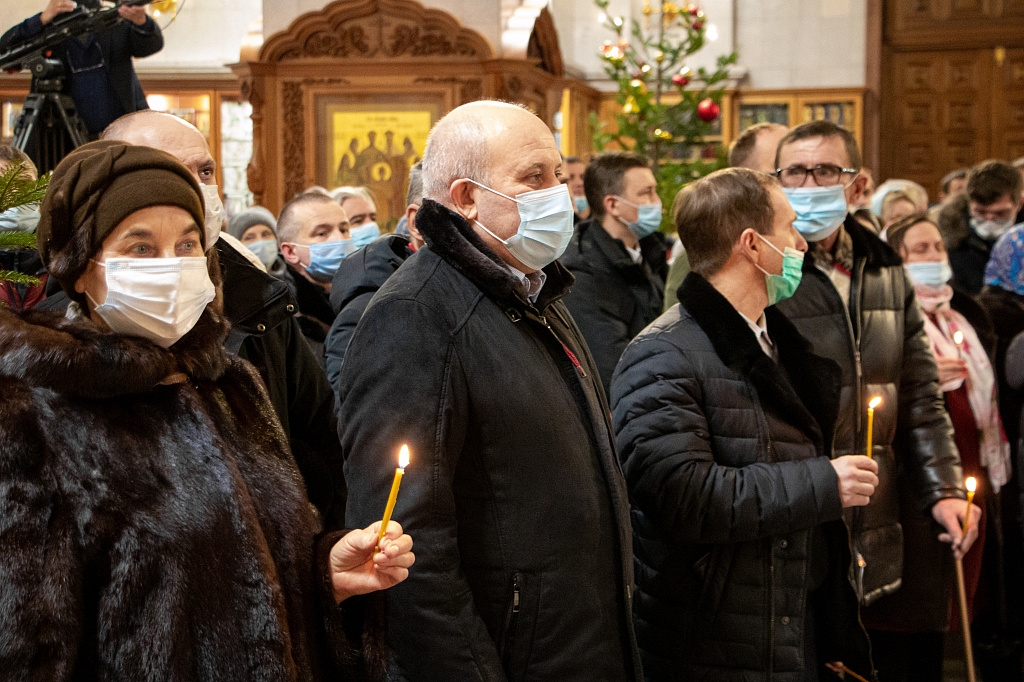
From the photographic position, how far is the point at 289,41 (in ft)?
26.1

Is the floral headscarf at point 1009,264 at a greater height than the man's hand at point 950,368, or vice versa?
the floral headscarf at point 1009,264

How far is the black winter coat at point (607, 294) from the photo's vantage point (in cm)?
442

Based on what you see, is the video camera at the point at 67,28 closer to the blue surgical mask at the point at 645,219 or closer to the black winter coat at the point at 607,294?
the black winter coat at the point at 607,294

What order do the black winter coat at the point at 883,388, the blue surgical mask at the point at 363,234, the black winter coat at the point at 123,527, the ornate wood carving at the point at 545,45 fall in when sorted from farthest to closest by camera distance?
1. the ornate wood carving at the point at 545,45
2. the blue surgical mask at the point at 363,234
3. the black winter coat at the point at 883,388
4. the black winter coat at the point at 123,527

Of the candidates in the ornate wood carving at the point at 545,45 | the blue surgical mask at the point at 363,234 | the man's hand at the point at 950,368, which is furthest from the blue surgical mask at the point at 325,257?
the ornate wood carving at the point at 545,45

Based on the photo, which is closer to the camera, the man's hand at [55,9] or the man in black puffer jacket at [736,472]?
the man in black puffer jacket at [736,472]

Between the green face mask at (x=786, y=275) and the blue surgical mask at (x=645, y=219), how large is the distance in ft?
7.05

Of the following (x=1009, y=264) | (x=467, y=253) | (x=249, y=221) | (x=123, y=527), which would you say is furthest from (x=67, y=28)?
(x=1009, y=264)

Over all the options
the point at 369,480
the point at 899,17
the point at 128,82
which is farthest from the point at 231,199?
the point at 369,480

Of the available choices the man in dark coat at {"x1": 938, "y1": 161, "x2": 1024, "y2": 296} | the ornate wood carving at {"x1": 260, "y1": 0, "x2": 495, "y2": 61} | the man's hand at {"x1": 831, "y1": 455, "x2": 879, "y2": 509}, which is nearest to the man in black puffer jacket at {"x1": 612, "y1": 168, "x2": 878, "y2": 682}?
the man's hand at {"x1": 831, "y1": 455, "x2": 879, "y2": 509}

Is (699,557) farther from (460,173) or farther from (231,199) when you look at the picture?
(231,199)

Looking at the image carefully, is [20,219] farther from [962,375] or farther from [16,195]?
[962,375]

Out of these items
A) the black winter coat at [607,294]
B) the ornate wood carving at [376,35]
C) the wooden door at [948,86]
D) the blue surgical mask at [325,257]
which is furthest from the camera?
the wooden door at [948,86]

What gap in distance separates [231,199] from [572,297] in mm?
6937
